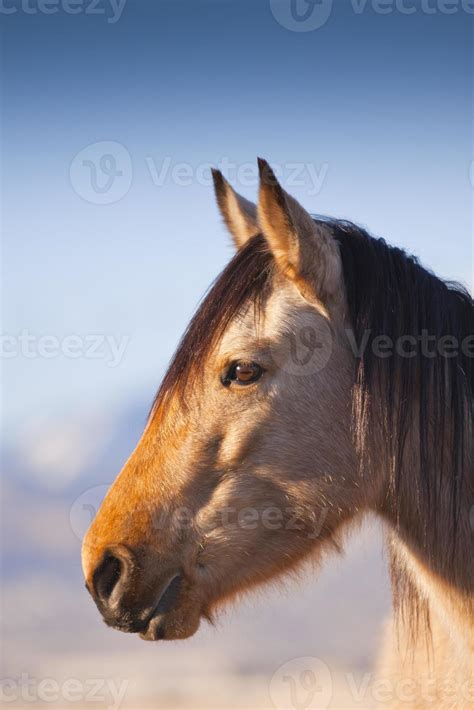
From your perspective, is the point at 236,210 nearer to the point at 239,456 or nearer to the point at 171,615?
the point at 239,456

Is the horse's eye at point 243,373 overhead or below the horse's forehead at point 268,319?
below

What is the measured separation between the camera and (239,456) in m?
3.72

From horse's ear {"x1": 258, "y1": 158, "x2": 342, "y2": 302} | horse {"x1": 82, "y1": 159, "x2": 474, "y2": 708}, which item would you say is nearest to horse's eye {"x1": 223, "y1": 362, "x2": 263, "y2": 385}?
horse {"x1": 82, "y1": 159, "x2": 474, "y2": 708}

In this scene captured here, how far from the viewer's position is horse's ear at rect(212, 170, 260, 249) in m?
4.42

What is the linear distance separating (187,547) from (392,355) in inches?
48.5

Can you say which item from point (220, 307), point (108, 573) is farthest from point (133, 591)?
point (220, 307)

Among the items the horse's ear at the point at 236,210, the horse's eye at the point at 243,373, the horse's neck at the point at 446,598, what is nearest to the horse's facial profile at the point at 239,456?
the horse's eye at the point at 243,373

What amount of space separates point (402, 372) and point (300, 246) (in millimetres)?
714

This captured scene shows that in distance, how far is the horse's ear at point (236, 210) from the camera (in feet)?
14.5

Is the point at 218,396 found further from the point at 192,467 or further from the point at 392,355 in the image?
the point at 392,355

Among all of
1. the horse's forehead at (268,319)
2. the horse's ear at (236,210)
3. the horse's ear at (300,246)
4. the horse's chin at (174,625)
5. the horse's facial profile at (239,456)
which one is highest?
the horse's ear at (236,210)

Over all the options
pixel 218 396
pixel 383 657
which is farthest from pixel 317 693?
pixel 218 396

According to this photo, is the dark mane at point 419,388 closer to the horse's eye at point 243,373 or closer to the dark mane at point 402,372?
the dark mane at point 402,372

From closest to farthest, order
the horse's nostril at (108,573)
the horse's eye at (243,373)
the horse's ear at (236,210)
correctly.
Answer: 1. the horse's nostril at (108,573)
2. the horse's eye at (243,373)
3. the horse's ear at (236,210)
